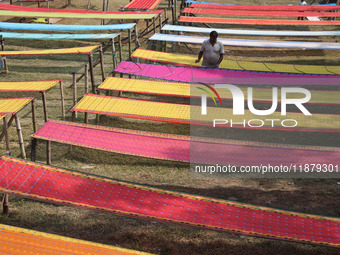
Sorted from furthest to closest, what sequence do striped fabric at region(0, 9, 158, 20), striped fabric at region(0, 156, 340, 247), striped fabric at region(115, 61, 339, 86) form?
striped fabric at region(0, 9, 158, 20) → striped fabric at region(115, 61, 339, 86) → striped fabric at region(0, 156, 340, 247)

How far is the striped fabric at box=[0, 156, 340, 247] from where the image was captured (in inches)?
143

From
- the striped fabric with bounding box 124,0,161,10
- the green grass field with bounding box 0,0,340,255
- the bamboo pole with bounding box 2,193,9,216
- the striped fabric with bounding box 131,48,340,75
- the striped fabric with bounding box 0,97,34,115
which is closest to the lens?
the green grass field with bounding box 0,0,340,255

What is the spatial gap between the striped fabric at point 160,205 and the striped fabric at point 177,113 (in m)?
1.78

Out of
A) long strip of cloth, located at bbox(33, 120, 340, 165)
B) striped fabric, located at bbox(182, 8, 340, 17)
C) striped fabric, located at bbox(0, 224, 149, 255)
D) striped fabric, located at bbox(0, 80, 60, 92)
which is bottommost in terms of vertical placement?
striped fabric, located at bbox(0, 224, 149, 255)

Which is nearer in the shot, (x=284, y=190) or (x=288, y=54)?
(x=284, y=190)

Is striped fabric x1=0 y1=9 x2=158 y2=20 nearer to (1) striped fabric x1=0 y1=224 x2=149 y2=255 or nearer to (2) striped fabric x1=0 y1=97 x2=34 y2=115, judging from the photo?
(2) striped fabric x1=0 y1=97 x2=34 y2=115

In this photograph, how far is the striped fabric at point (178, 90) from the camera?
6.88 m

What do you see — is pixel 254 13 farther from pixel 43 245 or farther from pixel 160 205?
pixel 43 245

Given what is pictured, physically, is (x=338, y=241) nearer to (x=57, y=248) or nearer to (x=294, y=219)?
(x=294, y=219)

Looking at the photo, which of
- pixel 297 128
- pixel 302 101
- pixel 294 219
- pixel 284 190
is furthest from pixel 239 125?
pixel 294 219

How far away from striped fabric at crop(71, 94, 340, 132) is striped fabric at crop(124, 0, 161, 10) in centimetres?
588

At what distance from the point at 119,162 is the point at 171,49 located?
639cm

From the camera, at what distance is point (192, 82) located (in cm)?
743

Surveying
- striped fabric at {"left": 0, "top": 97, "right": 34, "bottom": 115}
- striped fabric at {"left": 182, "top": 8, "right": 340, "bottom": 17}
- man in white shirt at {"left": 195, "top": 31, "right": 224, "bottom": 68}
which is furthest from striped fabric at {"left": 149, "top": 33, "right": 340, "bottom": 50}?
striped fabric at {"left": 0, "top": 97, "right": 34, "bottom": 115}
